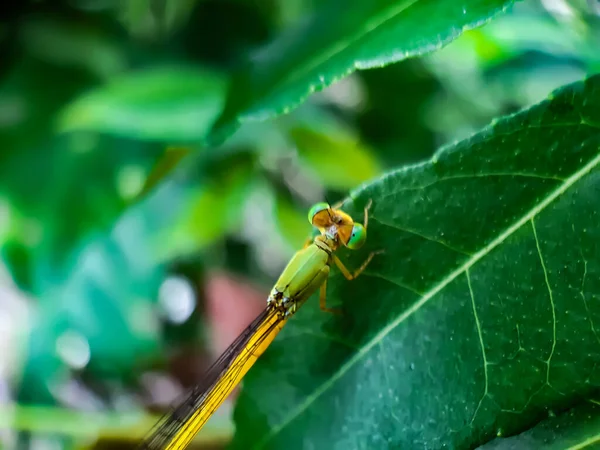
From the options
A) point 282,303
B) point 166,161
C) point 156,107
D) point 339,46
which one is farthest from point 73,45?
point 339,46

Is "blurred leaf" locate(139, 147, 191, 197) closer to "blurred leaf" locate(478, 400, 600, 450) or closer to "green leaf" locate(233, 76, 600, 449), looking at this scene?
"green leaf" locate(233, 76, 600, 449)

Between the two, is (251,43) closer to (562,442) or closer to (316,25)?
(316,25)

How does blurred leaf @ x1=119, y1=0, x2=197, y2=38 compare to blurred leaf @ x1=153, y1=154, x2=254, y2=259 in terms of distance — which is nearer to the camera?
blurred leaf @ x1=153, y1=154, x2=254, y2=259

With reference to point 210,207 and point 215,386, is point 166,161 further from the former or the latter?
point 210,207

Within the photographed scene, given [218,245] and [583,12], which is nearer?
[583,12]

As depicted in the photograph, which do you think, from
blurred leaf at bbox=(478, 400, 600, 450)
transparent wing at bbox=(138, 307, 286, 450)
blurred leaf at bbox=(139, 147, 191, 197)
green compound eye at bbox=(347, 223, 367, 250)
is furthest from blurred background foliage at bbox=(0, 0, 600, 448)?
blurred leaf at bbox=(478, 400, 600, 450)

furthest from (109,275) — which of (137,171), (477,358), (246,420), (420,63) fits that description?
(477,358)
